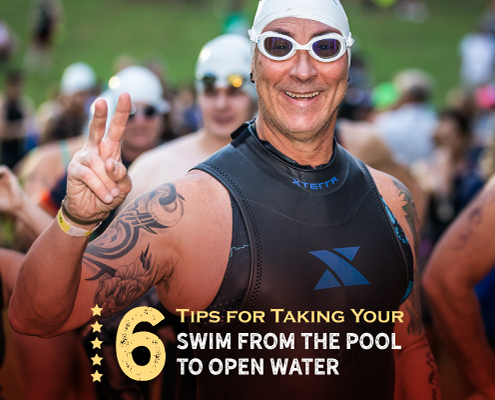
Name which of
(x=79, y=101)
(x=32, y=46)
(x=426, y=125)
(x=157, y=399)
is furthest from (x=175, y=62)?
(x=157, y=399)

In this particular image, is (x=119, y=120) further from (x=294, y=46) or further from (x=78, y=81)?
(x=78, y=81)

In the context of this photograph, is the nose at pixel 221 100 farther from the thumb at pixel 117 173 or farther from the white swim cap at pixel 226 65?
the thumb at pixel 117 173

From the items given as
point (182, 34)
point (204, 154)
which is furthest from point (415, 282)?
point (182, 34)

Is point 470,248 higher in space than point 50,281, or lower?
higher

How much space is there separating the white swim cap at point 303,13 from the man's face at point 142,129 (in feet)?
7.90

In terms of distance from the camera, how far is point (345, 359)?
207cm

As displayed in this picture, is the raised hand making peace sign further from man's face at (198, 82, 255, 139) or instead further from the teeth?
man's face at (198, 82, 255, 139)

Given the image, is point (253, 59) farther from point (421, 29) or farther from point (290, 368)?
point (421, 29)

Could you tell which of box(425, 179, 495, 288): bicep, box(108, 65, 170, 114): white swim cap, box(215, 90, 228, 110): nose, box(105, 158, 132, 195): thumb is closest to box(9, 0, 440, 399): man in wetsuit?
box(105, 158, 132, 195): thumb

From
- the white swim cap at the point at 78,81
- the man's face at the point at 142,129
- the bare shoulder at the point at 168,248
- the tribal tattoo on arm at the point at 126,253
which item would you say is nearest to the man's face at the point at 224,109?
the man's face at the point at 142,129

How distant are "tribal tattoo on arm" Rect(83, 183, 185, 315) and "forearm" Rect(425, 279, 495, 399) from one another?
4.93ft

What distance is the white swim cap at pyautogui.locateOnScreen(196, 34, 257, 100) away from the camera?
3.99 m

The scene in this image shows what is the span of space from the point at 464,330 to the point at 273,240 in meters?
1.28

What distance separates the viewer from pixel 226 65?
4004 millimetres
